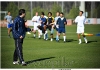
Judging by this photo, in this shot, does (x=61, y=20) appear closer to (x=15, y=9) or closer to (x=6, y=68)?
(x=6, y=68)

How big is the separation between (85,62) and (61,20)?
782 cm

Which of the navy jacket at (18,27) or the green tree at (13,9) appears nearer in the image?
the navy jacket at (18,27)

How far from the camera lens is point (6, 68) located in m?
9.88

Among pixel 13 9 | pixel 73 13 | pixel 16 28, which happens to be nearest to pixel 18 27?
pixel 16 28

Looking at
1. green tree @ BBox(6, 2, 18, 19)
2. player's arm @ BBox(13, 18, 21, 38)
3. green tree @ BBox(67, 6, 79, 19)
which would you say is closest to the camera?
player's arm @ BBox(13, 18, 21, 38)

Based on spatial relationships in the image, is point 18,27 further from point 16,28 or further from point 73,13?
point 73,13

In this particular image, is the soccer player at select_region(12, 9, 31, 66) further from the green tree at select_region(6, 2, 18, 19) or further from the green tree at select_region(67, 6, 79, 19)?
the green tree at select_region(67, 6, 79, 19)

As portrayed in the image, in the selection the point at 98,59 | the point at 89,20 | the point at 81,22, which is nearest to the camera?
the point at 98,59

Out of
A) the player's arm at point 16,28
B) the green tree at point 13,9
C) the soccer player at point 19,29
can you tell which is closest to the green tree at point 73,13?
the green tree at point 13,9

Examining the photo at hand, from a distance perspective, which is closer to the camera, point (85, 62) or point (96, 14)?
point (85, 62)

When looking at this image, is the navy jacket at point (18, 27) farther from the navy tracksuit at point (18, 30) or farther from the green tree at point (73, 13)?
the green tree at point (73, 13)

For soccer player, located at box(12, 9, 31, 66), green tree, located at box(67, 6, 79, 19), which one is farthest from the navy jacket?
green tree, located at box(67, 6, 79, 19)

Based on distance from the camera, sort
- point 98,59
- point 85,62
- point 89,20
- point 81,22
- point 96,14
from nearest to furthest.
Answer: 1. point 85,62
2. point 98,59
3. point 81,22
4. point 89,20
5. point 96,14

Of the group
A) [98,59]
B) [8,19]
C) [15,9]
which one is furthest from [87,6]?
[98,59]
